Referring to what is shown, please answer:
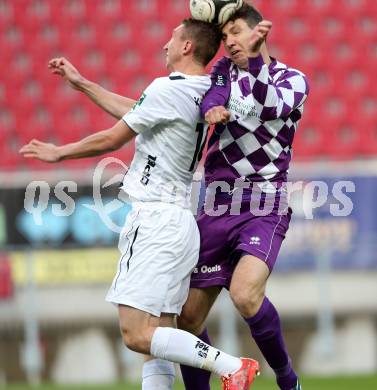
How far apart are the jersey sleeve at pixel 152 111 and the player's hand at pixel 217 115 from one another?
0.23 m

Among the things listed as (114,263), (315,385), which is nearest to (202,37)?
(315,385)

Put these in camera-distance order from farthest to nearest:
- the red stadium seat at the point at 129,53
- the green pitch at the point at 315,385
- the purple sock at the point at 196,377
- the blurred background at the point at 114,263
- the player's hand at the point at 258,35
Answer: the red stadium seat at the point at 129,53, the blurred background at the point at 114,263, the green pitch at the point at 315,385, the purple sock at the point at 196,377, the player's hand at the point at 258,35

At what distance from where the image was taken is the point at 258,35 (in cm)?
463

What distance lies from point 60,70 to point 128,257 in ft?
3.37

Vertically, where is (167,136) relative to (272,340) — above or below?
above

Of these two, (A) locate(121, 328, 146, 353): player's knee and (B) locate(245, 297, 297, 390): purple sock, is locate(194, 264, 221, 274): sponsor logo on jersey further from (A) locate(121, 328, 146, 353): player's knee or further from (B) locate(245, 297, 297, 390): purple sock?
(A) locate(121, 328, 146, 353): player's knee

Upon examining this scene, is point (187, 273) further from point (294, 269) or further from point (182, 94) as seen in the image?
point (294, 269)

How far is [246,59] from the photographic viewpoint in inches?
202

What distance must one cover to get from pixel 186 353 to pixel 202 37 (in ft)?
4.74

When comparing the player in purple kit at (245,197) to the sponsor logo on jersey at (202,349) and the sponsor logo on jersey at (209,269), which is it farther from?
the sponsor logo on jersey at (202,349)

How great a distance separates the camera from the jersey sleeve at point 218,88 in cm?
490

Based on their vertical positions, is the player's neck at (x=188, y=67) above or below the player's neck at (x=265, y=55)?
below

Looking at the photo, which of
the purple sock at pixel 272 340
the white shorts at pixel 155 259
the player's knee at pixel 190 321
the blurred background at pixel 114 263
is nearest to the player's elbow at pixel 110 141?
the white shorts at pixel 155 259

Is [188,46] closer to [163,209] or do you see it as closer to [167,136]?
[167,136]
